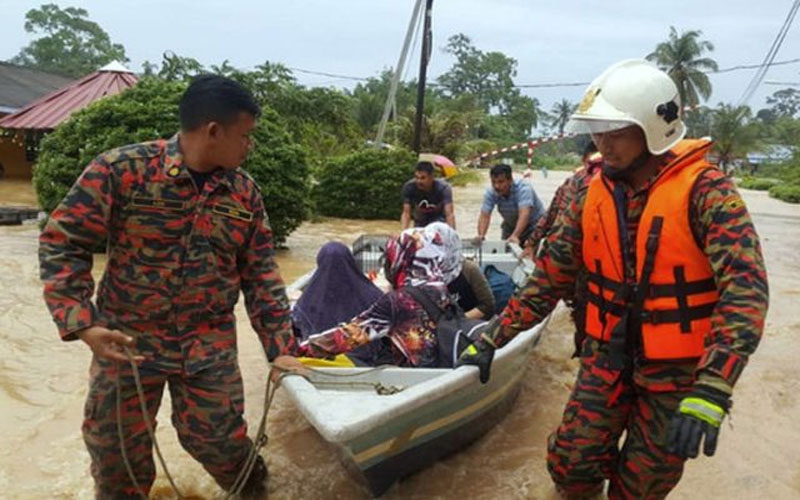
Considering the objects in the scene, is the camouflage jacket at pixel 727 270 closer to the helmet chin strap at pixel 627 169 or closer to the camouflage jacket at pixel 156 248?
the helmet chin strap at pixel 627 169

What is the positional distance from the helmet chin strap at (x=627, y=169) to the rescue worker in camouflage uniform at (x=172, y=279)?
4.12 feet

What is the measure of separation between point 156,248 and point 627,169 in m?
1.66

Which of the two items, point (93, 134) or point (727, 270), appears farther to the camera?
point (93, 134)

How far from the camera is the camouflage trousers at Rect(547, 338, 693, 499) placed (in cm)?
235

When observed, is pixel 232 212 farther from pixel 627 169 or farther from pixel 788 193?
pixel 788 193

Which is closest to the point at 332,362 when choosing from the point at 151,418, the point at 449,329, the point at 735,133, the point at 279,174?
the point at 449,329

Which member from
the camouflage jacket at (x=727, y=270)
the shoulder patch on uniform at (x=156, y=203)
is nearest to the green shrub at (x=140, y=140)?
the shoulder patch on uniform at (x=156, y=203)

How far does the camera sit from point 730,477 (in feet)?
13.5

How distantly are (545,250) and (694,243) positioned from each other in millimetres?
681

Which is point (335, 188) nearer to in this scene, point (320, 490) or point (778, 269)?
point (778, 269)

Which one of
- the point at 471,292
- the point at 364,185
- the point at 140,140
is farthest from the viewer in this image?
the point at 364,185

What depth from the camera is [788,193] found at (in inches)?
1057

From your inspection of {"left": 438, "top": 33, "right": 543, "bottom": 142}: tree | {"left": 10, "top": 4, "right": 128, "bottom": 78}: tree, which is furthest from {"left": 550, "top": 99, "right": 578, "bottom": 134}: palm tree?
{"left": 10, "top": 4, "right": 128, "bottom": 78}: tree

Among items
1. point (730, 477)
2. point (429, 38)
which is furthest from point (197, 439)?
point (429, 38)
